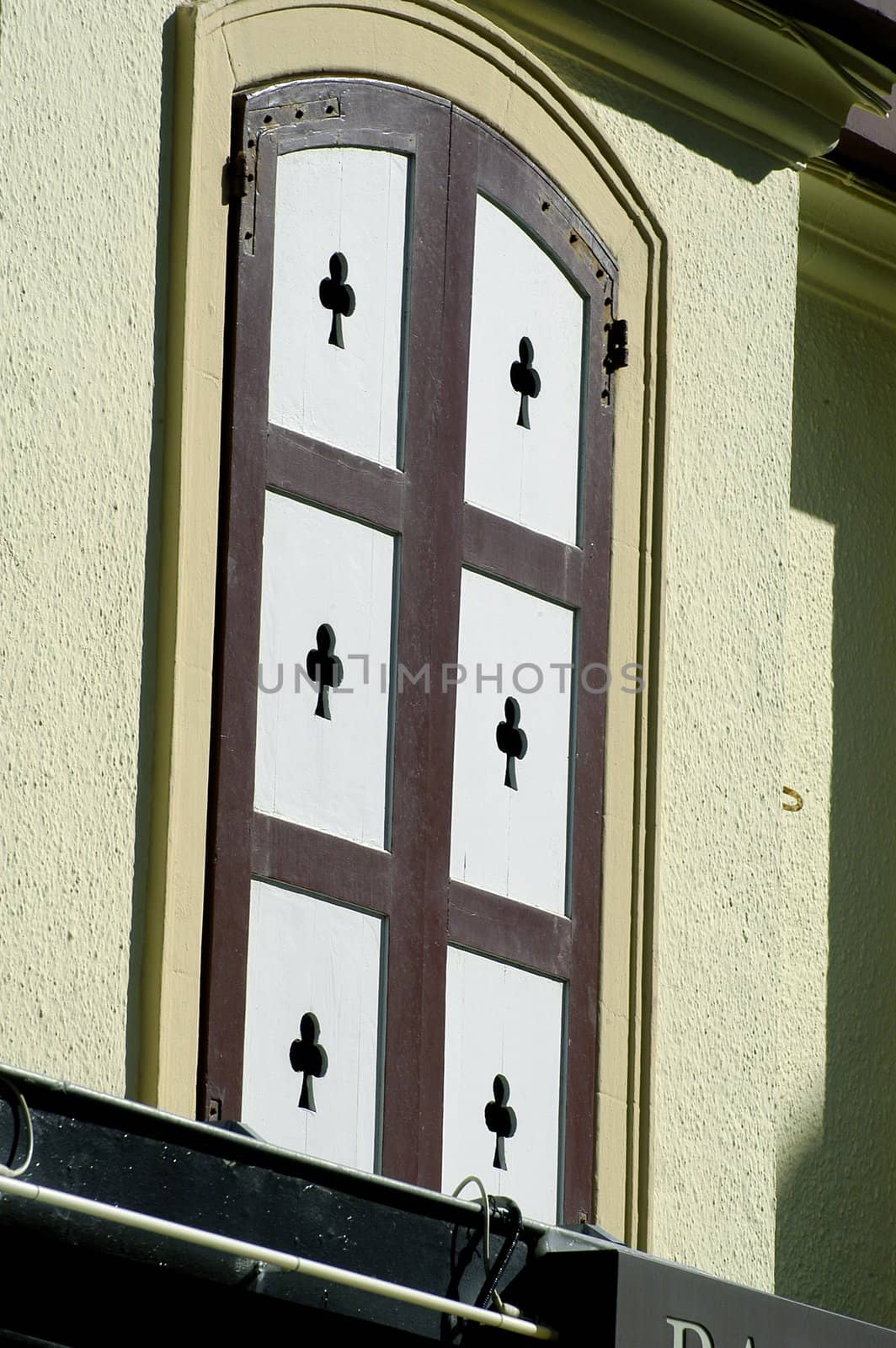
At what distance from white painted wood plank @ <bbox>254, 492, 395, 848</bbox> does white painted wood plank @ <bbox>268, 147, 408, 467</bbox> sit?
0.73ft

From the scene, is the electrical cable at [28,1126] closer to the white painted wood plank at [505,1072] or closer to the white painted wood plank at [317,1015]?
the white painted wood plank at [317,1015]

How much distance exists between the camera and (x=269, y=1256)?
4074 mm

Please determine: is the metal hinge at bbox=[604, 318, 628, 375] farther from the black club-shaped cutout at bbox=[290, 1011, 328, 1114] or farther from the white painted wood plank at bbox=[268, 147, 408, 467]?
the black club-shaped cutout at bbox=[290, 1011, 328, 1114]

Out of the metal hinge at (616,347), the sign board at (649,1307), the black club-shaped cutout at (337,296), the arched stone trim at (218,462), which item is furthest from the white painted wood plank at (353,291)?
the sign board at (649,1307)

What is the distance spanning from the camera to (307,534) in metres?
5.57

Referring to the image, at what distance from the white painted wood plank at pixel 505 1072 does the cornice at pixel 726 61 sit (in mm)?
2340

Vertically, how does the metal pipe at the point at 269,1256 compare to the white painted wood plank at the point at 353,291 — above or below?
below

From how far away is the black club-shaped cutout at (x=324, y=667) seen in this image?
5.54 m

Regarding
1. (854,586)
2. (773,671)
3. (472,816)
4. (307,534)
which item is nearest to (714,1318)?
(472,816)

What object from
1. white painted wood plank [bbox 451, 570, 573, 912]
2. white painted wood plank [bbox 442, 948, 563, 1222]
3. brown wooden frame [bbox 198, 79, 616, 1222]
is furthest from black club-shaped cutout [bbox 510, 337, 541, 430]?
white painted wood plank [bbox 442, 948, 563, 1222]

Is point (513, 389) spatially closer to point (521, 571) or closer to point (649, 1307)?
point (521, 571)

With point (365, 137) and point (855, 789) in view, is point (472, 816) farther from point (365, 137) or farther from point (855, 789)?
point (855, 789)

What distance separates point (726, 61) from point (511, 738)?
2.05 metres

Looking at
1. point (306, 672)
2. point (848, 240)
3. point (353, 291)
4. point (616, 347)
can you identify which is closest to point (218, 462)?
point (306, 672)
